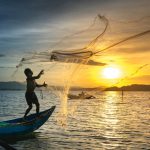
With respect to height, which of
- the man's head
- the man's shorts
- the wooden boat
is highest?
the man's head

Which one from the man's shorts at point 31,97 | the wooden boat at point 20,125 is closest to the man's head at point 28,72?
the man's shorts at point 31,97

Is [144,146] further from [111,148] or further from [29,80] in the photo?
[29,80]

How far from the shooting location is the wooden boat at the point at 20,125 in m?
23.2

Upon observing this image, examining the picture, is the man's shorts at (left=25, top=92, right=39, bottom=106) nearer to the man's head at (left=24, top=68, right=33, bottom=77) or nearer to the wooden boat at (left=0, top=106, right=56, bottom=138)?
the man's head at (left=24, top=68, right=33, bottom=77)

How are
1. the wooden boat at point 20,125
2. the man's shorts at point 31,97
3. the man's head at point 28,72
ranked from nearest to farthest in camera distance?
the man's head at point 28,72
the man's shorts at point 31,97
the wooden boat at point 20,125

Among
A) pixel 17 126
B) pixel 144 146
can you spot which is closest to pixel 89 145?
pixel 144 146

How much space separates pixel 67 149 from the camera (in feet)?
69.1

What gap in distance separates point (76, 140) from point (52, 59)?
10.4m

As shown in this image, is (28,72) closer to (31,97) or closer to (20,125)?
(31,97)

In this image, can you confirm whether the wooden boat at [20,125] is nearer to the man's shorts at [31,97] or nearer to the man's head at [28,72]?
the man's shorts at [31,97]

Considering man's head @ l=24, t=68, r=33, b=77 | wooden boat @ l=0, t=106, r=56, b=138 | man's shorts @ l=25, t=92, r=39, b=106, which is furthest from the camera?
wooden boat @ l=0, t=106, r=56, b=138

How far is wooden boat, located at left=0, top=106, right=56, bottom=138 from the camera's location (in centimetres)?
2323

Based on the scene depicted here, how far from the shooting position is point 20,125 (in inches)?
940

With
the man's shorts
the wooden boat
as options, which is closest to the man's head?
the man's shorts
